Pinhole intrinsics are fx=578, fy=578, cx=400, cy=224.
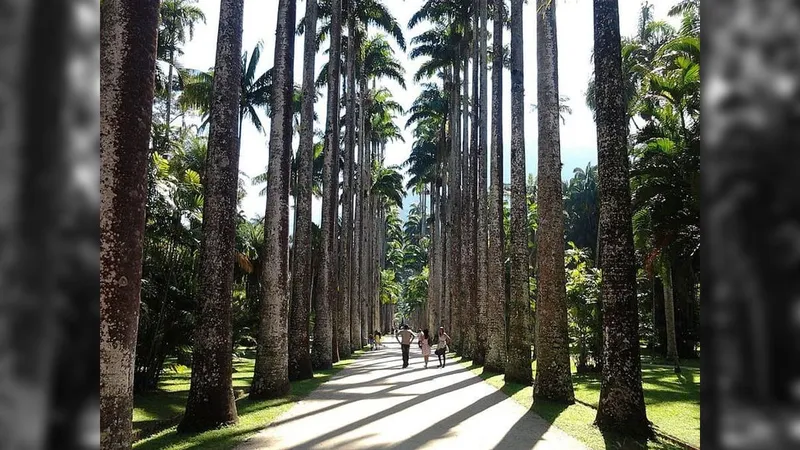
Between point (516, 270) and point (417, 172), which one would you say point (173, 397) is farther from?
point (417, 172)

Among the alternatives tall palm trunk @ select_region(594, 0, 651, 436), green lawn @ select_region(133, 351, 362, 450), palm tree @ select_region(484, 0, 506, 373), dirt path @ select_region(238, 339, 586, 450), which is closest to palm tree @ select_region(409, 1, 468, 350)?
palm tree @ select_region(484, 0, 506, 373)

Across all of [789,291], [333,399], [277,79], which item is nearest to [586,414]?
[333,399]

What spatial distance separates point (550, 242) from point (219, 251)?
7894 mm

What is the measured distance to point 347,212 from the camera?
3212 cm

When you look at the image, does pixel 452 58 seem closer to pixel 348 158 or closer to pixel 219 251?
pixel 348 158

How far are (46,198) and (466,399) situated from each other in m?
15.1

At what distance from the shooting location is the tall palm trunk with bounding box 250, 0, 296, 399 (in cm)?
1441

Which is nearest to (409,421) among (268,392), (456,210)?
(268,392)

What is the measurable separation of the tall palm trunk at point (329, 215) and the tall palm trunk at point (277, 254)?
683 cm

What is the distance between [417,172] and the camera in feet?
167

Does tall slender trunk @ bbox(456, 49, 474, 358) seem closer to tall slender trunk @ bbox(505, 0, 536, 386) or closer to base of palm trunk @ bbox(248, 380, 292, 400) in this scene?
tall slender trunk @ bbox(505, 0, 536, 386)

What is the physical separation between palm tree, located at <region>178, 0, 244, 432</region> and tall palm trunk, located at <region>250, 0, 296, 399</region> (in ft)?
10.3

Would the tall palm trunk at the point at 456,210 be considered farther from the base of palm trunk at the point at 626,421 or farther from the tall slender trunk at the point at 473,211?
the base of palm trunk at the point at 626,421

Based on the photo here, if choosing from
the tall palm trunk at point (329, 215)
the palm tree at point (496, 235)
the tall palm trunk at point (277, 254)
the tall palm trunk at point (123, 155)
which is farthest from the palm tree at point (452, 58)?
the tall palm trunk at point (123, 155)
